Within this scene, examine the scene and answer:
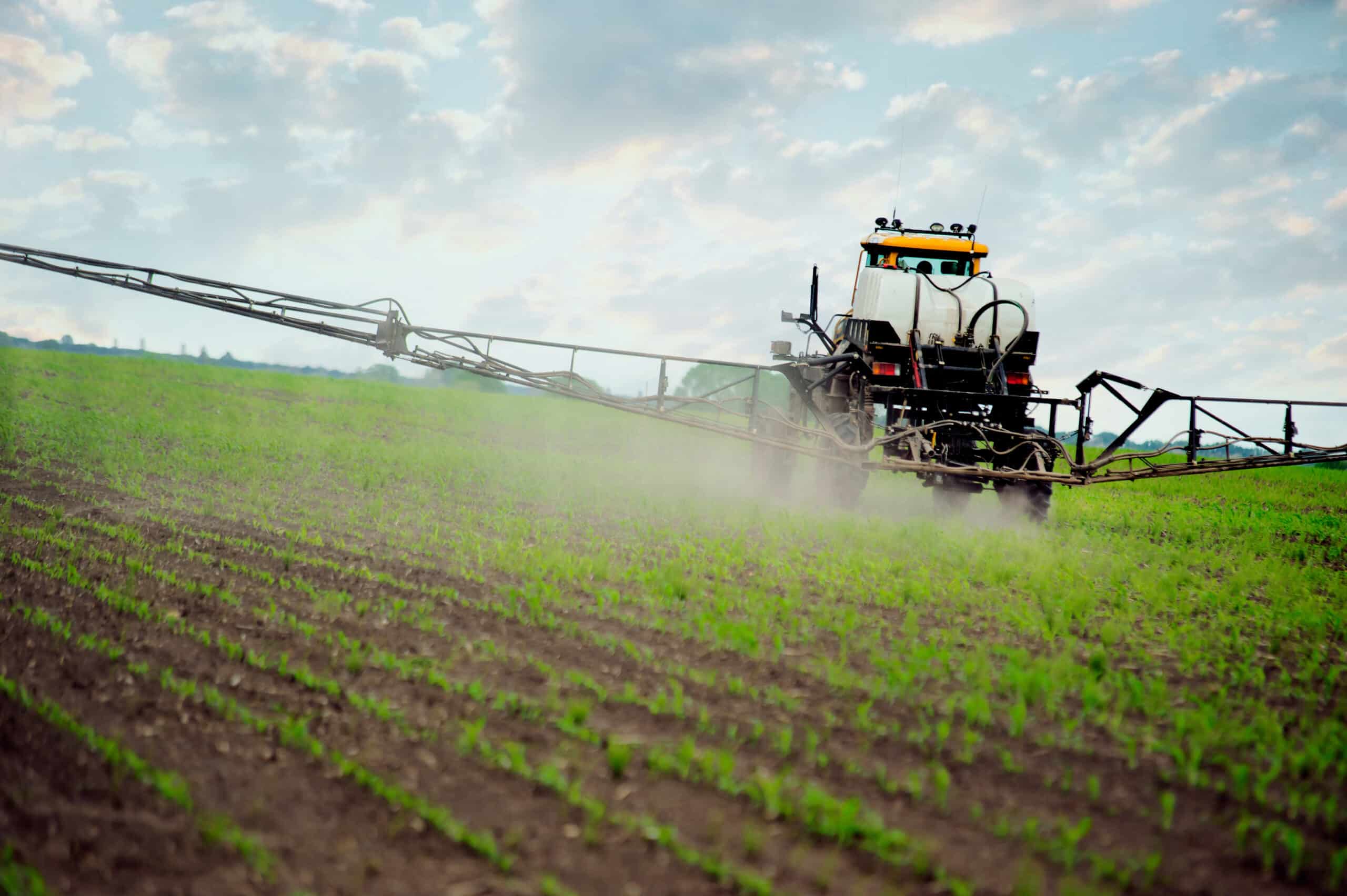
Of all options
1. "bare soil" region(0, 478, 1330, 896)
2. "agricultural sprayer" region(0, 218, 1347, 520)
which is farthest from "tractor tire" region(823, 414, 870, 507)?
"bare soil" region(0, 478, 1330, 896)

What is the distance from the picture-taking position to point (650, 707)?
4.28m

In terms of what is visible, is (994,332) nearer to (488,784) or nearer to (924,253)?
(924,253)

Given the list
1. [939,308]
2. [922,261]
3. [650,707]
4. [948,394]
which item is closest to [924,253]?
[922,261]

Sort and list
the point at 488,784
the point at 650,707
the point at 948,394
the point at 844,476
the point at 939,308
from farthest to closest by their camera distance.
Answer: the point at 939,308
the point at 844,476
the point at 948,394
the point at 650,707
the point at 488,784

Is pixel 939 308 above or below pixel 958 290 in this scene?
below

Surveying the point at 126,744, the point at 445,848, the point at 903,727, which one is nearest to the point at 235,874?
the point at 445,848

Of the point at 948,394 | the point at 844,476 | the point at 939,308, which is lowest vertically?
the point at 844,476

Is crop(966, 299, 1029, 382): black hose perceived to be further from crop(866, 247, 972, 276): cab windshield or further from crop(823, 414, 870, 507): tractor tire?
crop(823, 414, 870, 507): tractor tire

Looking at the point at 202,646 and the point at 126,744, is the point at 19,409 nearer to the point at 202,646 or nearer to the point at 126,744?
the point at 202,646

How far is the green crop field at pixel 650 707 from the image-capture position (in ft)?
10.2

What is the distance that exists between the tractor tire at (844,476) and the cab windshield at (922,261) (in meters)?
2.86

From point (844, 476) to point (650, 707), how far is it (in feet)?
24.1

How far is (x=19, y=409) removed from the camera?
20469 mm

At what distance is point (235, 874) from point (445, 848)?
0.73m
